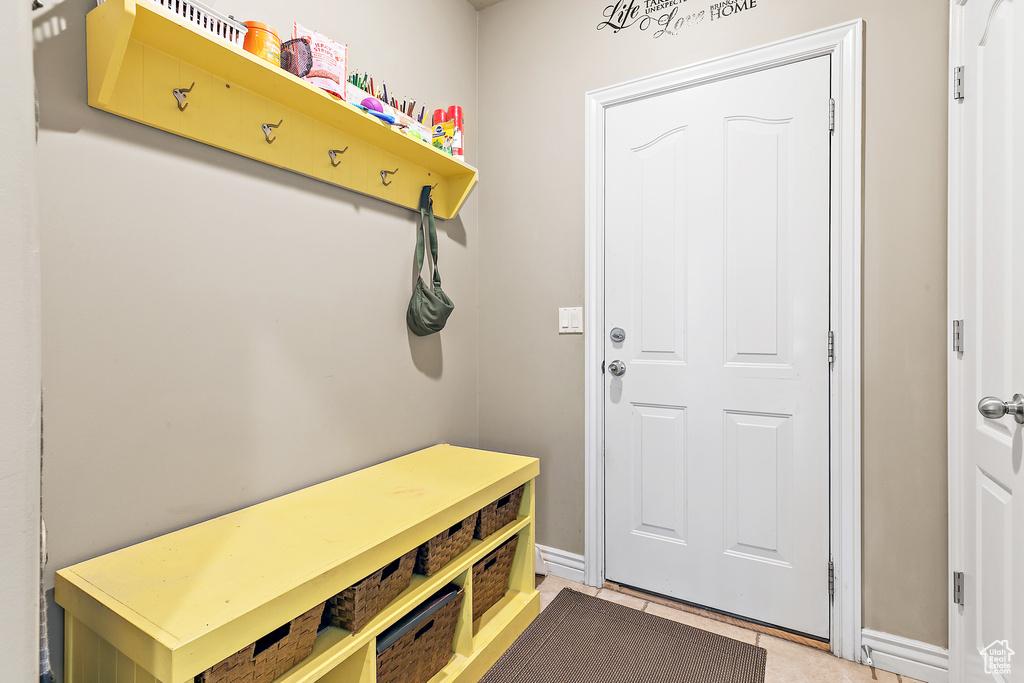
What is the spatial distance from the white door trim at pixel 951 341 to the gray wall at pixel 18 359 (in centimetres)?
188

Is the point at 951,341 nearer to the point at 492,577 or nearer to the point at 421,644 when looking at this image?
the point at 492,577

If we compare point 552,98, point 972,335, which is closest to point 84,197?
point 552,98

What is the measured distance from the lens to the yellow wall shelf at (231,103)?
3.43 ft

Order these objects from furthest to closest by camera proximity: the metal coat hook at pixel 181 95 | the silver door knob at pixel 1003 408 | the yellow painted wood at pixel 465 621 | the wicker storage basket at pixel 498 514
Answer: the wicker storage basket at pixel 498 514
the yellow painted wood at pixel 465 621
the metal coat hook at pixel 181 95
the silver door knob at pixel 1003 408

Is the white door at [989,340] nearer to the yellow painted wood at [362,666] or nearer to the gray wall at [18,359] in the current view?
the yellow painted wood at [362,666]

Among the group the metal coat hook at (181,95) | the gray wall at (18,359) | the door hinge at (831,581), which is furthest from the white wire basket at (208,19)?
the door hinge at (831,581)

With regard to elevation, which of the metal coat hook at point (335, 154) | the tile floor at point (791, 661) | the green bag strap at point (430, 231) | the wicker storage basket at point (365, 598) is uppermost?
the metal coat hook at point (335, 154)

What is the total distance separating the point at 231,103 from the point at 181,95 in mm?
126

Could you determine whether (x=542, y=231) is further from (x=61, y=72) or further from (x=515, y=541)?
(x=61, y=72)

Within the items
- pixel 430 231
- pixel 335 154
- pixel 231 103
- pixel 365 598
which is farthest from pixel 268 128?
pixel 365 598

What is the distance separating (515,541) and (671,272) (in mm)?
1152

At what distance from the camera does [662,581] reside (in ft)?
6.50

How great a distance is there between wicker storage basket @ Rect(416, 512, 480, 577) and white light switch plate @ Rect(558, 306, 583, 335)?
915 millimetres

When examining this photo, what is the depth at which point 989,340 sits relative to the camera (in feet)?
3.84
